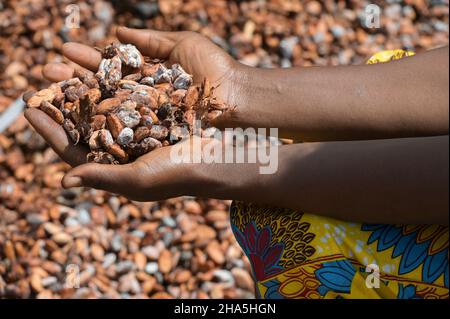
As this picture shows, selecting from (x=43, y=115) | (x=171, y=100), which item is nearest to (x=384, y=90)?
(x=171, y=100)

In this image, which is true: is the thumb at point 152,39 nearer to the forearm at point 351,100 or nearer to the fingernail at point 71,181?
the forearm at point 351,100

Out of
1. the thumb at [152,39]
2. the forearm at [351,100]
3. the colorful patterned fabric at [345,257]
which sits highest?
the thumb at [152,39]

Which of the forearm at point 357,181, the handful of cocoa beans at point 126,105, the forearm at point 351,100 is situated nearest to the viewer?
the forearm at point 357,181

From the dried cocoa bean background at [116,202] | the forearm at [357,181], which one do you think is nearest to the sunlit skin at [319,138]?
the forearm at [357,181]

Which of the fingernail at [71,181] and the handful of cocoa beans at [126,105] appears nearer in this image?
the fingernail at [71,181]

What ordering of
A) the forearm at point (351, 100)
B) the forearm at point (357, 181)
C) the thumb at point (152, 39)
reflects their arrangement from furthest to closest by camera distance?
the thumb at point (152, 39) → the forearm at point (351, 100) → the forearm at point (357, 181)

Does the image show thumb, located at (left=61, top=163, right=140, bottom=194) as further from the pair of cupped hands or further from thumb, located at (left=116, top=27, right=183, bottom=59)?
thumb, located at (left=116, top=27, right=183, bottom=59)
